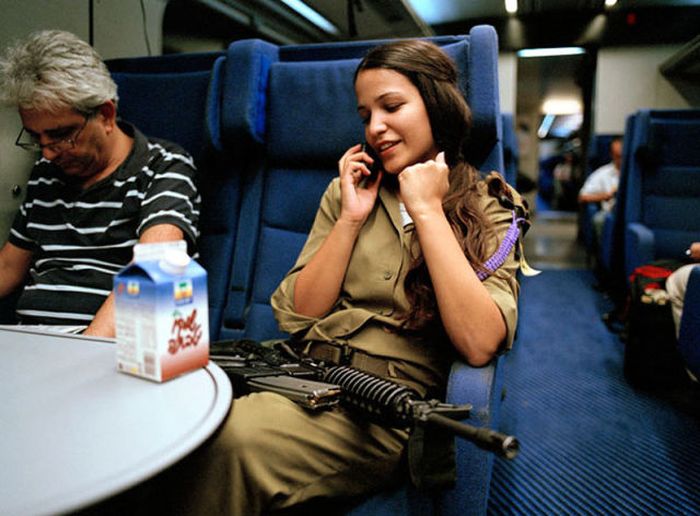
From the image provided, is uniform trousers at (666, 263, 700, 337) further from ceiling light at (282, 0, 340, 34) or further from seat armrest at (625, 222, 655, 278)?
ceiling light at (282, 0, 340, 34)

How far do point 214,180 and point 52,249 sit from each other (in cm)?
51

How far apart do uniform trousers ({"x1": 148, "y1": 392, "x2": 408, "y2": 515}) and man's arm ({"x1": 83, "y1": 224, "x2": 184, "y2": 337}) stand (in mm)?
525

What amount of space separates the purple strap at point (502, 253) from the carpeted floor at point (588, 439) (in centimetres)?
86

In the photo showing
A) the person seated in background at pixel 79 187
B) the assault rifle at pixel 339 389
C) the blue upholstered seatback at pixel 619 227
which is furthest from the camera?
the blue upholstered seatback at pixel 619 227

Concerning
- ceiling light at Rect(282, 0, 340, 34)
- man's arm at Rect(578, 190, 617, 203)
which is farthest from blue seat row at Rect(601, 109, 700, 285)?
ceiling light at Rect(282, 0, 340, 34)

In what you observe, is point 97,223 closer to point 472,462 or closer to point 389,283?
point 389,283

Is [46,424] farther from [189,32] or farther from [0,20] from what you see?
[189,32]

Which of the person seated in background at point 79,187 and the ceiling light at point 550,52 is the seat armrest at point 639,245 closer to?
the person seated in background at point 79,187

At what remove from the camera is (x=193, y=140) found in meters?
1.71

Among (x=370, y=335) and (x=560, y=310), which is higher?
(x=370, y=335)

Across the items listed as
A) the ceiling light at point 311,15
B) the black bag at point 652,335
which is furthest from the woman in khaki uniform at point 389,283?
the ceiling light at point 311,15

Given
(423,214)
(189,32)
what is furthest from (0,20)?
(189,32)

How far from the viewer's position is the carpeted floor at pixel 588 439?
159cm

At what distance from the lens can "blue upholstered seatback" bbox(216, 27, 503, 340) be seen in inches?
61.1
